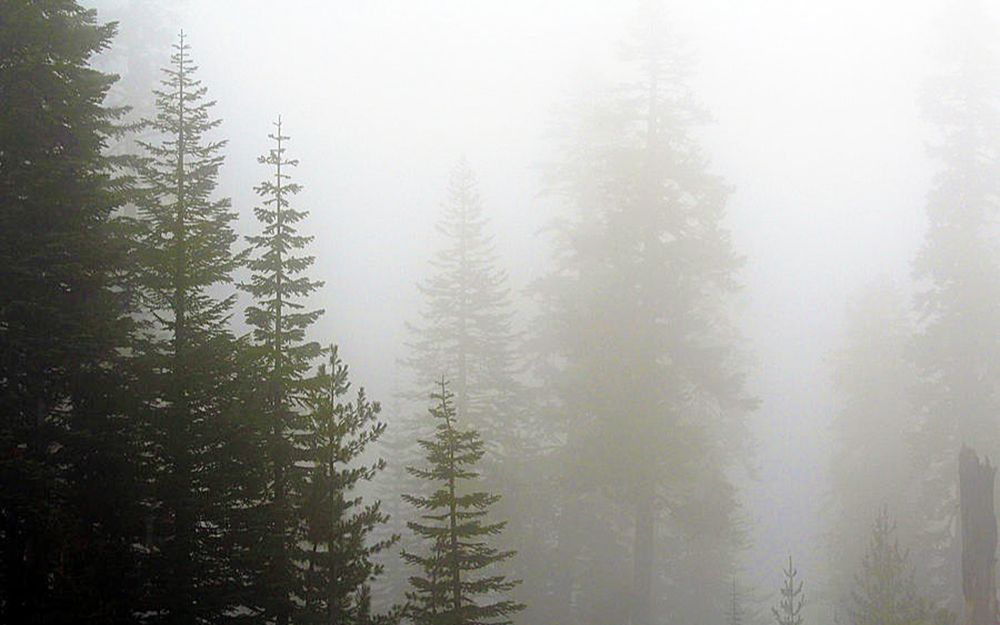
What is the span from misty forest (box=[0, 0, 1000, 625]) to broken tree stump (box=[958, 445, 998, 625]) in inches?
1.7

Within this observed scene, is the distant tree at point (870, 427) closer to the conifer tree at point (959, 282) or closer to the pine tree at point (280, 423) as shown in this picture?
the conifer tree at point (959, 282)

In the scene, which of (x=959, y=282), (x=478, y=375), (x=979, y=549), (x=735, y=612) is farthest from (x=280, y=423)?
(x=959, y=282)

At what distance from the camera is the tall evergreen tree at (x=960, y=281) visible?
2127cm

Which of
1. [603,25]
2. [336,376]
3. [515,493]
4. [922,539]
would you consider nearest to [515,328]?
[515,493]

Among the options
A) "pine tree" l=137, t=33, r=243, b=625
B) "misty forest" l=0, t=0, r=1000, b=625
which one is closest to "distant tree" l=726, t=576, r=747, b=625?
"misty forest" l=0, t=0, r=1000, b=625

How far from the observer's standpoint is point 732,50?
10606 centimetres

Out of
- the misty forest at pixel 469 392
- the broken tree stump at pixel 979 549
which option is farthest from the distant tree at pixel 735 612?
the broken tree stump at pixel 979 549

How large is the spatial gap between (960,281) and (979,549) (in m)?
12.2

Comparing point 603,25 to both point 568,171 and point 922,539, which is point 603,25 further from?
point 922,539

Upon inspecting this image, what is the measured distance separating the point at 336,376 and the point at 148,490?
3168mm

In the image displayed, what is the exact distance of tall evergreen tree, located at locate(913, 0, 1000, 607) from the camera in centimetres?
2127

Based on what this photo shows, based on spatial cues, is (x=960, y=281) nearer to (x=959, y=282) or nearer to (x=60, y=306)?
(x=959, y=282)

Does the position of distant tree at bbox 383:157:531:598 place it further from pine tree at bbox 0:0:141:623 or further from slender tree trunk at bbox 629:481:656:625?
pine tree at bbox 0:0:141:623

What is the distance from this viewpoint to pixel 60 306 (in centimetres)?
1018
